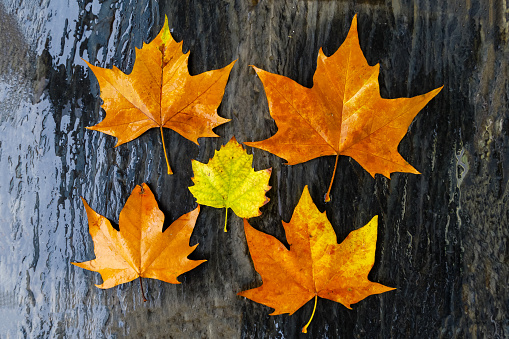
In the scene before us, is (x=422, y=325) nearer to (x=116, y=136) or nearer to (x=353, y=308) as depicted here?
(x=353, y=308)

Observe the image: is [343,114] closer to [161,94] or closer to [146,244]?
[161,94]

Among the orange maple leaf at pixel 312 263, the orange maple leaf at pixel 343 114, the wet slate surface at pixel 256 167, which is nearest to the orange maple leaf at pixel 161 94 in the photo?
the wet slate surface at pixel 256 167

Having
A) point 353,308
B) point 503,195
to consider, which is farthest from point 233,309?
point 503,195

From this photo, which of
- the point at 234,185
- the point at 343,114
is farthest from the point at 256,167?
the point at 343,114

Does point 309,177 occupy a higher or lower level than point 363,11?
lower

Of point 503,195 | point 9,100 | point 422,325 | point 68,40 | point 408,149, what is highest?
point 68,40

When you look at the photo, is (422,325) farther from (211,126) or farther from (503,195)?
(211,126)

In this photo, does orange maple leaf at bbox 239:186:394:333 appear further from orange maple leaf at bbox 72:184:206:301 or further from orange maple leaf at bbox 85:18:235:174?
orange maple leaf at bbox 85:18:235:174
